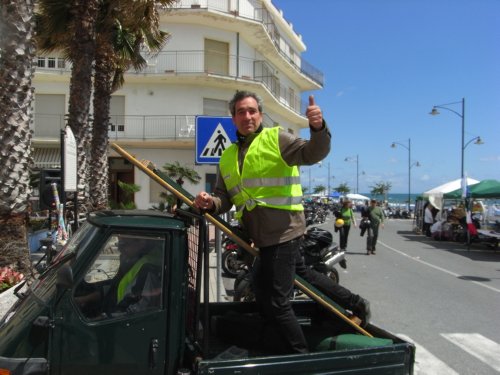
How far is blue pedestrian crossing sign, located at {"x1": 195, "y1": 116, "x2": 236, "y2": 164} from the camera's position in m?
7.09

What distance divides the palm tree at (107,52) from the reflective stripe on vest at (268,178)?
31.6 feet

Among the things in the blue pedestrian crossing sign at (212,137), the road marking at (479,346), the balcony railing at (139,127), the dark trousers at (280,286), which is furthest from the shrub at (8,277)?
the balcony railing at (139,127)

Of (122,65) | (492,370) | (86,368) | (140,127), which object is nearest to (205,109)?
(140,127)

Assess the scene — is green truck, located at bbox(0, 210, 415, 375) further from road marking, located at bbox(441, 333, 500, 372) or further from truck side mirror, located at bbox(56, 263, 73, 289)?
road marking, located at bbox(441, 333, 500, 372)

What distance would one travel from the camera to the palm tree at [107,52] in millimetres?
11938

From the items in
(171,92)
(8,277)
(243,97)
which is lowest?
(8,277)

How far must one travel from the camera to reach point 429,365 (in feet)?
16.6

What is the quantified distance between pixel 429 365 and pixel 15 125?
5.78m

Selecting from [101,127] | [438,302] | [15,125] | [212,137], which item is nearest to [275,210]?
[212,137]

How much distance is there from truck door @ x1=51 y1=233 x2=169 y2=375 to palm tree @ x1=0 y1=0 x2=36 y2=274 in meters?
4.10

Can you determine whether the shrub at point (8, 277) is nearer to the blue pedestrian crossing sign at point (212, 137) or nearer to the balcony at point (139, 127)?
the blue pedestrian crossing sign at point (212, 137)

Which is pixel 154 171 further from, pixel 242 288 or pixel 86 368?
pixel 242 288

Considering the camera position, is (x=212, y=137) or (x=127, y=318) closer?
(x=127, y=318)

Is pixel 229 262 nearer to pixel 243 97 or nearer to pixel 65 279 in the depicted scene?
pixel 243 97
